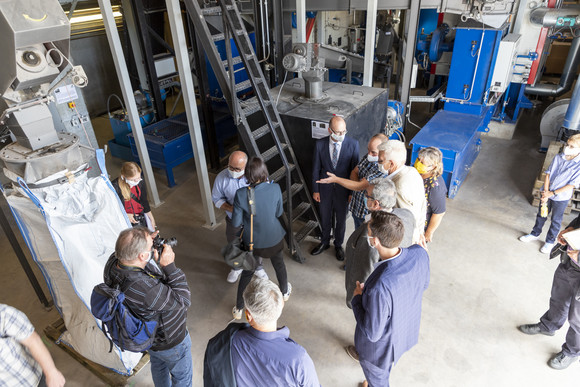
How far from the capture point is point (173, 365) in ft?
8.70

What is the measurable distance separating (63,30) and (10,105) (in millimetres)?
611

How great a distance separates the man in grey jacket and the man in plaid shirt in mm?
2109

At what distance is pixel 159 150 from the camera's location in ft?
19.6

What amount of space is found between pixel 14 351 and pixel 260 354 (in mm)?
1388

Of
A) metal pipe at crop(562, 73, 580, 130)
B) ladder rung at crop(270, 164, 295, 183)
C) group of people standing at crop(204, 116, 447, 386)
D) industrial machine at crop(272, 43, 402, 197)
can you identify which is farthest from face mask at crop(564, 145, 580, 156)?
ladder rung at crop(270, 164, 295, 183)

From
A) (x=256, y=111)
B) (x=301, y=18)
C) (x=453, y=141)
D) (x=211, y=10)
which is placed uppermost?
(x=211, y=10)

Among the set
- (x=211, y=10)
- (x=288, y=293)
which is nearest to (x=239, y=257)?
(x=288, y=293)

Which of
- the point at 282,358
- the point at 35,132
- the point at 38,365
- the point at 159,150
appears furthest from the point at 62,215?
the point at 159,150

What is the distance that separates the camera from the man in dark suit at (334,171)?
3.97 metres

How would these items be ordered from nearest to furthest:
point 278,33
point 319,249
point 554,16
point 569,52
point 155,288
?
point 155,288 → point 319,249 → point 278,33 → point 554,16 → point 569,52

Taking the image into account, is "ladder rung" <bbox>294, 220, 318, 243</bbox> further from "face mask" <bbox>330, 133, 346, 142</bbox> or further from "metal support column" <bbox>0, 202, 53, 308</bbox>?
"metal support column" <bbox>0, 202, 53, 308</bbox>

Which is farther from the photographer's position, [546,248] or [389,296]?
[546,248]

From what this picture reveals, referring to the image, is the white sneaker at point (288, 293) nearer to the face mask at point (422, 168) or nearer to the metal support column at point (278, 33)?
the face mask at point (422, 168)

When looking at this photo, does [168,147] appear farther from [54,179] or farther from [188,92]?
[54,179]
